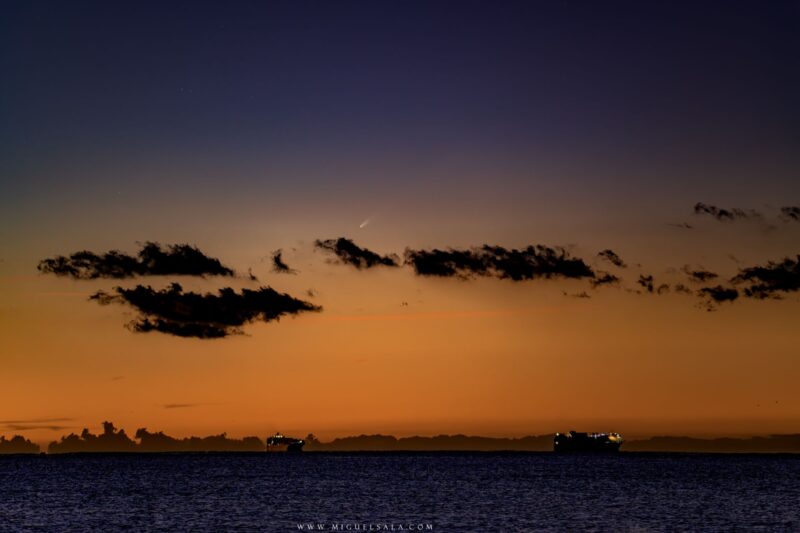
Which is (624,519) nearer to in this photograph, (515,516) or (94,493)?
(515,516)

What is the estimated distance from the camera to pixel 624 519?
420 feet

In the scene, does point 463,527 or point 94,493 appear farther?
point 94,493

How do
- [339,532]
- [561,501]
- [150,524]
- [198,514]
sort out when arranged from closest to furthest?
Answer: [339,532]
[150,524]
[198,514]
[561,501]

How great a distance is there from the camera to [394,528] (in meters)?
113

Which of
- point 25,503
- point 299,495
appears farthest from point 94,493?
point 299,495

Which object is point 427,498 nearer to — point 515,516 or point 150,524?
point 515,516

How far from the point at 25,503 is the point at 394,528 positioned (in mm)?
79660

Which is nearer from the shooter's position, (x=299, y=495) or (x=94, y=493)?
(x=299, y=495)

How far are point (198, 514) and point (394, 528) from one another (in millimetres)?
36288

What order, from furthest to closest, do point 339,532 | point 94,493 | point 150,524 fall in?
point 94,493 < point 150,524 < point 339,532

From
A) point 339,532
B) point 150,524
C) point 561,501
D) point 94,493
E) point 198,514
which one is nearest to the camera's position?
point 339,532

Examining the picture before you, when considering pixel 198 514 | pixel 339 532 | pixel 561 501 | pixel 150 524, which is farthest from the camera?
pixel 561 501

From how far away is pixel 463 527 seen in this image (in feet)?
380

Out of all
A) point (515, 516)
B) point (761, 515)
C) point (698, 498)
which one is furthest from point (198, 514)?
point (698, 498)
